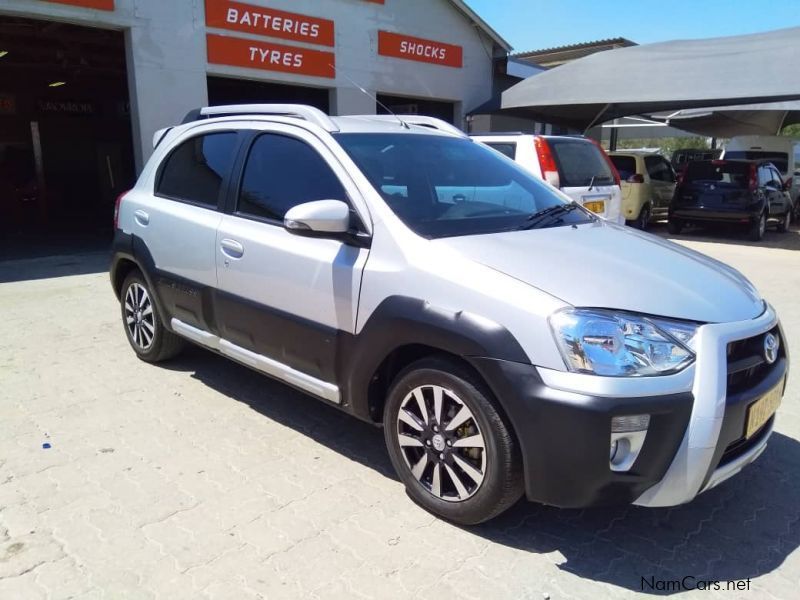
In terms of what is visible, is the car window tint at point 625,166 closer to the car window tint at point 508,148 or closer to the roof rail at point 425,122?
the car window tint at point 508,148

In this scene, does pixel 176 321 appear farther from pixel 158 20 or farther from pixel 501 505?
pixel 158 20

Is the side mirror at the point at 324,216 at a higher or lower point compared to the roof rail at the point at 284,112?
lower

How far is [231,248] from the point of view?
3.64 metres

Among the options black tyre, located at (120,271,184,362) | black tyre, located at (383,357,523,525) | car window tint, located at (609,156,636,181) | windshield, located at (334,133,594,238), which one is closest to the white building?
black tyre, located at (120,271,184,362)

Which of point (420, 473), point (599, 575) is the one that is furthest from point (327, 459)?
point (599, 575)

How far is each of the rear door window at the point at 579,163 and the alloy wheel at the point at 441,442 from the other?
612 centimetres

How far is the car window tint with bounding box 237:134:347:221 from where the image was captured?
3.31m

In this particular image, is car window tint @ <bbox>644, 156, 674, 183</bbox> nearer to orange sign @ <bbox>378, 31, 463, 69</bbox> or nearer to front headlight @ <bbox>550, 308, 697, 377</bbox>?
orange sign @ <bbox>378, 31, 463, 69</bbox>

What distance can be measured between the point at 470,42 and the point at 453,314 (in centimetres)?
1406

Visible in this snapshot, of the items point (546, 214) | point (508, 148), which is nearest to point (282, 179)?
point (546, 214)

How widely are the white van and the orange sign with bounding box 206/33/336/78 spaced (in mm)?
11279

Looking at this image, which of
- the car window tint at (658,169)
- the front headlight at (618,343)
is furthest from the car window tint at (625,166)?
the front headlight at (618,343)

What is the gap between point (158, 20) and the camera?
32.7ft

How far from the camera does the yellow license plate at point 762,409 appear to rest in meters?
2.59
